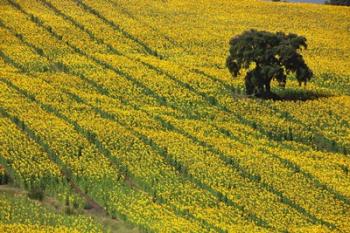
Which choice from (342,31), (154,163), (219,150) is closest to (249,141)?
(219,150)

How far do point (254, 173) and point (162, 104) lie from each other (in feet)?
47.4

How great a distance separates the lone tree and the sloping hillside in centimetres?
156

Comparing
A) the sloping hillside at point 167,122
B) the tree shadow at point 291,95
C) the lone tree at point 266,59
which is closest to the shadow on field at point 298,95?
the tree shadow at point 291,95

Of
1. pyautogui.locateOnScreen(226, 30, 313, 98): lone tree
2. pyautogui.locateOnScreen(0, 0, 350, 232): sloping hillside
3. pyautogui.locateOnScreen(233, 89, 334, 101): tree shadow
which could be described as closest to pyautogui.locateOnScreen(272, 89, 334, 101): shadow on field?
pyautogui.locateOnScreen(233, 89, 334, 101): tree shadow

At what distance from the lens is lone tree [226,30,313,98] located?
64500mm

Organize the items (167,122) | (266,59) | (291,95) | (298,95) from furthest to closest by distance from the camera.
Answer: (298,95) → (291,95) → (266,59) → (167,122)

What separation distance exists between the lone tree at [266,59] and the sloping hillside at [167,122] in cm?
156

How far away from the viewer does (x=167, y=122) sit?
2315 inches

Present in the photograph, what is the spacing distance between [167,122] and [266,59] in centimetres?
1029

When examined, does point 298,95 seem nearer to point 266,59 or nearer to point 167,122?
point 266,59

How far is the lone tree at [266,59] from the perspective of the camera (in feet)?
212

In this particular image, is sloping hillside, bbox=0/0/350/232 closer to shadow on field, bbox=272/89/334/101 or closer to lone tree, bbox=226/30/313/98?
shadow on field, bbox=272/89/334/101

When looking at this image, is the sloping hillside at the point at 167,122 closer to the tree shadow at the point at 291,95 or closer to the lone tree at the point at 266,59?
the tree shadow at the point at 291,95

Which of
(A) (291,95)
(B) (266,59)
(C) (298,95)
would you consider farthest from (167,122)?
(C) (298,95)
